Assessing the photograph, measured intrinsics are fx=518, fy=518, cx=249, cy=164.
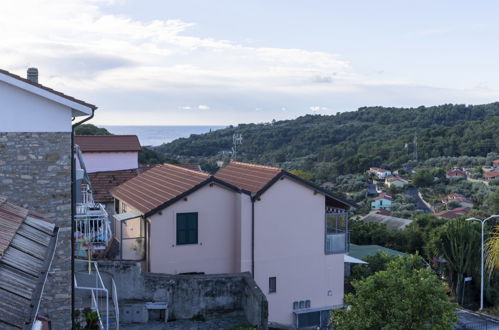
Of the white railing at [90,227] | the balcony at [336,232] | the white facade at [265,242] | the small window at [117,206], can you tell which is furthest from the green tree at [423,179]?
the white railing at [90,227]

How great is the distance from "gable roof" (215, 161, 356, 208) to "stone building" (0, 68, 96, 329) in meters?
7.79

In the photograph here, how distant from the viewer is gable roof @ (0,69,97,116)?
34.7 feet

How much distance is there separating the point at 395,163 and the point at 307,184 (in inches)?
3327

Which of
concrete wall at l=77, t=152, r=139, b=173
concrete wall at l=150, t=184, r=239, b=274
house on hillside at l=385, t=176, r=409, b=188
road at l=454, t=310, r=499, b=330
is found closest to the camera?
concrete wall at l=150, t=184, r=239, b=274

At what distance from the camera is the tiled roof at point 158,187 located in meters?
17.9

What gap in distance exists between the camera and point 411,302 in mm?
13914

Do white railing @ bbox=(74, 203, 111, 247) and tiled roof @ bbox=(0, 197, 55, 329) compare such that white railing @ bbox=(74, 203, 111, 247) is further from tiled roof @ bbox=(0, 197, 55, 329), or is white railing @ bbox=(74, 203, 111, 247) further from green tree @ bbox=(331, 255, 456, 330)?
green tree @ bbox=(331, 255, 456, 330)

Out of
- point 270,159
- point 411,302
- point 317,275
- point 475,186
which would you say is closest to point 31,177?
point 411,302

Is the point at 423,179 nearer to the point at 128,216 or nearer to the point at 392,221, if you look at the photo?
the point at 392,221

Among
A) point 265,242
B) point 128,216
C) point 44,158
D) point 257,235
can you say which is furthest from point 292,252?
point 44,158

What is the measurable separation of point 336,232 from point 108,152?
12882 millimetres

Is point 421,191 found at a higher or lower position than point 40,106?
lower

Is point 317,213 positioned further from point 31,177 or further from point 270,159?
point 270,159

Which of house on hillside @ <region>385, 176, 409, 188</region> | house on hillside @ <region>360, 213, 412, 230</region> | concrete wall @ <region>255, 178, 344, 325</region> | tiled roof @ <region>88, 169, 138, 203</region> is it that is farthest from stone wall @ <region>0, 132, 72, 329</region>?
house on hillside @ <region>385, 176, 409, 188</region>
